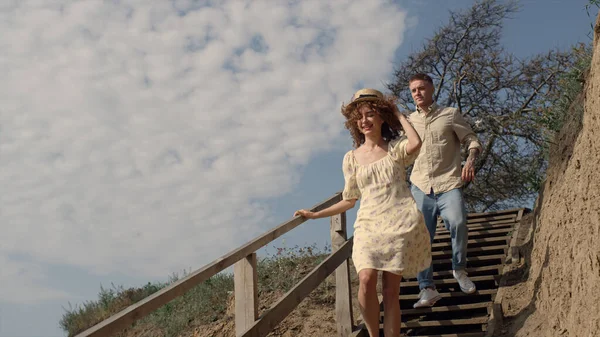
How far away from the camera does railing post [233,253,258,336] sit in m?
4.47

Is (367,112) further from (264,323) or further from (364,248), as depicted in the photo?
(264,323)

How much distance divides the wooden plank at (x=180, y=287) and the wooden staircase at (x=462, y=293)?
148 cm

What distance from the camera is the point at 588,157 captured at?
451 centimetres

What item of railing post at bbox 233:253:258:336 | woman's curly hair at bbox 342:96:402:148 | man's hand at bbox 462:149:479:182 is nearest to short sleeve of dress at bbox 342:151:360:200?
woman's curly hair at bbox 342:96:402:148

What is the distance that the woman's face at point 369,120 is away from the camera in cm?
449

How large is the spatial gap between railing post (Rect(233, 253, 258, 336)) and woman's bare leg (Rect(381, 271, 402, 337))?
0.94m

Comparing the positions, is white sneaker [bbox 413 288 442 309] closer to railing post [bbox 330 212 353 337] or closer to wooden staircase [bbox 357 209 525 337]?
wooden staircase [bbox 357 209 525 337]

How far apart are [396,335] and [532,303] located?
5.51 feet

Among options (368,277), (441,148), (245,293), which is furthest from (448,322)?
(245,293)

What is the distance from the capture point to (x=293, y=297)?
202 inches

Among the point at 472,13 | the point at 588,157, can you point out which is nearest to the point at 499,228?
the point at 588,157

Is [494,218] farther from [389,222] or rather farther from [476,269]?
[389,222]

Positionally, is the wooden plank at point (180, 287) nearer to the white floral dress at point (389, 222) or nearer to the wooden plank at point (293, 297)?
the wooden plank at point (293, 297)

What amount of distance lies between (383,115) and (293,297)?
170cm
